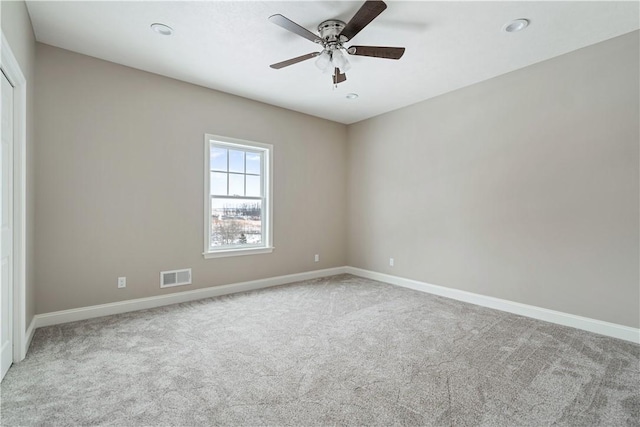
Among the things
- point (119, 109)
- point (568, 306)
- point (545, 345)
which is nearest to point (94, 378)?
point (119, 109)

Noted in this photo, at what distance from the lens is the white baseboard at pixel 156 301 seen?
3.29 metres

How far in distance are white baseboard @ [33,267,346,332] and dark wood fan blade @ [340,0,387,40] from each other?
3452 mm

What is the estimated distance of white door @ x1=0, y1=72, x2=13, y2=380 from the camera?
222 centimetres

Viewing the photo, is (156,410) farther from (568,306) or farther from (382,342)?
(568,306)

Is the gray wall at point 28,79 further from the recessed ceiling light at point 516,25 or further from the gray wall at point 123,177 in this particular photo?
the recessed ceiling light at point 516,25

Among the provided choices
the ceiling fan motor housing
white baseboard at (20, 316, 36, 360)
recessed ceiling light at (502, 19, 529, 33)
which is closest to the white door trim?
white baseboard at (20, 316, 36, 360)

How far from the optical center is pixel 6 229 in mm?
2293

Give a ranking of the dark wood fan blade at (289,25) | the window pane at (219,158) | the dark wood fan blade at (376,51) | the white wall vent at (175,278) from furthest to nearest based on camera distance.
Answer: the window pane at (219,158), the white wall vent at (175,278), the dark wood fan blade at (376,51), the dark wood fan blade at (289,25)

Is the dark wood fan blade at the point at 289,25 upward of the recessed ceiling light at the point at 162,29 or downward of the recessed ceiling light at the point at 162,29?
downward

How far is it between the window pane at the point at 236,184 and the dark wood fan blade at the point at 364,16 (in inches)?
104

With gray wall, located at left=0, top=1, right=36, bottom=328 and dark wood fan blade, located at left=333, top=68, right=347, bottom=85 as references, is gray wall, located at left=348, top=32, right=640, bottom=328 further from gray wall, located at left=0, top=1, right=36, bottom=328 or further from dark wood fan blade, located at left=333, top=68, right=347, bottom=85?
gray wall, located at left=0, top=1, right=36, bottom=328

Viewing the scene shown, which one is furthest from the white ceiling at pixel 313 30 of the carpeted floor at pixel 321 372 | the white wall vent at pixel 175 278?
the carpeted floor at pixel 321 372

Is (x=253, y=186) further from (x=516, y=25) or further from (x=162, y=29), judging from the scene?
(x=516, y=25)

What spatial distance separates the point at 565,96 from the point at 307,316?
3.61 meters
